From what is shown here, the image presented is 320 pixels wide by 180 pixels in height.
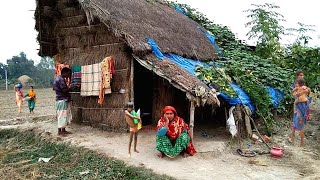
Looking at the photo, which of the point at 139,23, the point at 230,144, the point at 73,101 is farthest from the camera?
the point at 73,101

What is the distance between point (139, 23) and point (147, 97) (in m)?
2.32

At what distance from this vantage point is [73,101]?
8.85 metres

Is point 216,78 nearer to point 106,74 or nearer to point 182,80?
point 182,80

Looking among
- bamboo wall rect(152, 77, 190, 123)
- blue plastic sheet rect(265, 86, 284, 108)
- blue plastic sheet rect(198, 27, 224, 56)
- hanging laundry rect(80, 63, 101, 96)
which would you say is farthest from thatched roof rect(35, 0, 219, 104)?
blue plastic sheet rect(265, 86, 284, 108)

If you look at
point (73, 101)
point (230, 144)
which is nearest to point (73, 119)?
point (73, 101)

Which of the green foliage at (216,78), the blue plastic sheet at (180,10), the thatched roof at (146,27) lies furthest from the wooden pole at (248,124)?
the blue plastic sheet at (180,10)

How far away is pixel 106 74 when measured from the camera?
24.3ft

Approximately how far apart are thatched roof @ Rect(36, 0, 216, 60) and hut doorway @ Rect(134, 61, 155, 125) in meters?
1.19

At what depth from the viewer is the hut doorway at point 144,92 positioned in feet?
29.1

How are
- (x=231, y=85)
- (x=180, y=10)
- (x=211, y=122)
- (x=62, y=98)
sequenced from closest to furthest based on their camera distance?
1. (x=62, y=98)
2. (x=231, y=85)
3. (x=211, y=122)
4. (x=180, y=10)

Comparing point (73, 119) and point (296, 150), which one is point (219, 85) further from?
point (73, 119)

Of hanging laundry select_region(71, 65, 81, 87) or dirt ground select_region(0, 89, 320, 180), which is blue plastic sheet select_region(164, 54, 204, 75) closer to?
dirt ground select_region(0, 89, 320, 180)

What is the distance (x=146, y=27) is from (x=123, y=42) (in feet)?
3.05

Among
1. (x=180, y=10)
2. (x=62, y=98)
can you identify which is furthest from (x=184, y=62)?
(x=180, y=10)
